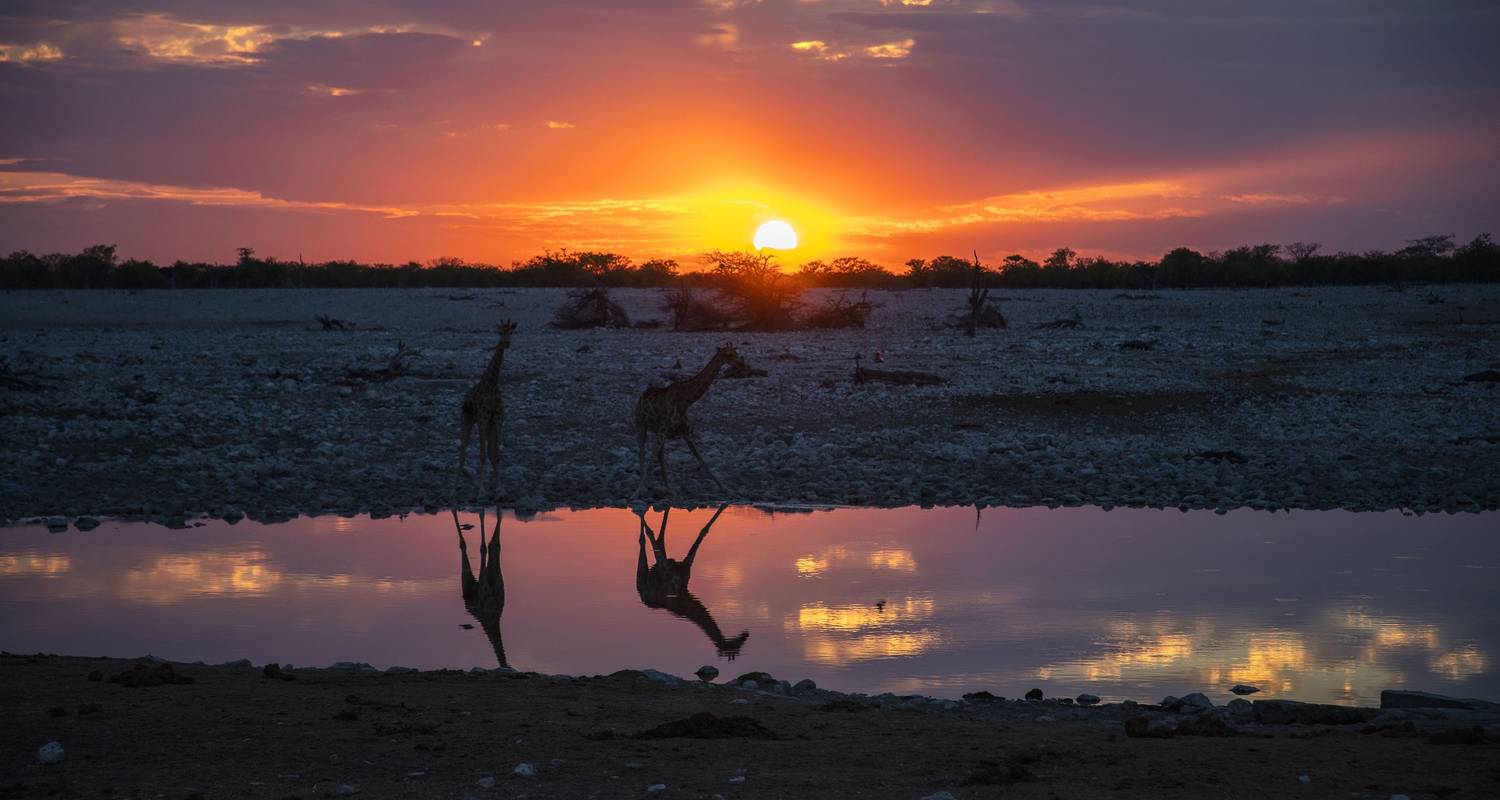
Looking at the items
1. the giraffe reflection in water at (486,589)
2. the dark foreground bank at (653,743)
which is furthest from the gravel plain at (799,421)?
the dark foreground bank at (653,743)

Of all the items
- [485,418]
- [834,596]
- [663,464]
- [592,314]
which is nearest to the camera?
[834,596]

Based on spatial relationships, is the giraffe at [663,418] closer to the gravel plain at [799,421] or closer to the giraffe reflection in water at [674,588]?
the gravel plain at [799,421]

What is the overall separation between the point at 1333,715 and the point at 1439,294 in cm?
4554

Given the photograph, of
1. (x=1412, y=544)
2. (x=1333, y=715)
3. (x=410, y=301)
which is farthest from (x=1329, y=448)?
(x=410, y=301)

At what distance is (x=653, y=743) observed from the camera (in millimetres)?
7211

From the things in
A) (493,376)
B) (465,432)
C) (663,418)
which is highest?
(493,376)

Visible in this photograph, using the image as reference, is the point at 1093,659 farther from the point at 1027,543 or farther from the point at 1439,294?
the point at 1439,294

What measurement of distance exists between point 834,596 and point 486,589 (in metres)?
3.06

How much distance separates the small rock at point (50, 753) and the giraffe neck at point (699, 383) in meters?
10.8

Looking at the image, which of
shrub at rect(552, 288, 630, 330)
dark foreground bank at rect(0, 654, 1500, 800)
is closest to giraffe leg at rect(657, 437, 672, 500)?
dark foreground bank at rect(0, 654, 1500, 800)

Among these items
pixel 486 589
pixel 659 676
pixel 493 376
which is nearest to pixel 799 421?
pixel 493 376

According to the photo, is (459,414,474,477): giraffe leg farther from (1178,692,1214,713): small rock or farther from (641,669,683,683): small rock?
(1178,692,1214,713): small rock

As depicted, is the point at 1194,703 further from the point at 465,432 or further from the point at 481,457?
the point at 465,432

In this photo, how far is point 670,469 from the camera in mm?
18359
